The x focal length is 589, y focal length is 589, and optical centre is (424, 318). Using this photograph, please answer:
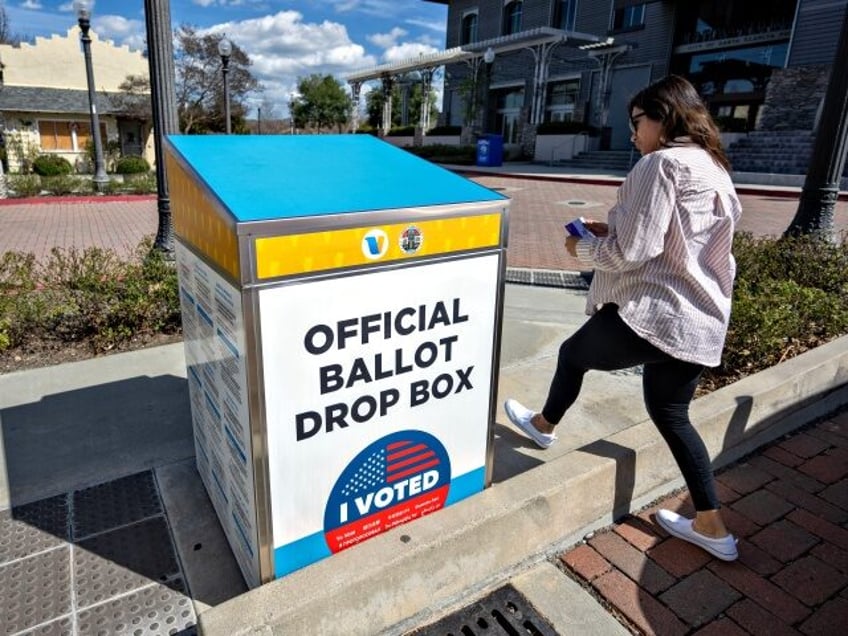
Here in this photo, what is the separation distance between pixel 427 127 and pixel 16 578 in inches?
1491

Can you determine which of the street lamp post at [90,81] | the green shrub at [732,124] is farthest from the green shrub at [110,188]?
the green shrub at [732,124]

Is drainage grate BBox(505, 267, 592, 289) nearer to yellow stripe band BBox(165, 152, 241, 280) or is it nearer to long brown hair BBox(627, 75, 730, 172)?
long brown hair BBox(627, 75, 730, 172)

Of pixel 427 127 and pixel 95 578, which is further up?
pixel 427 127

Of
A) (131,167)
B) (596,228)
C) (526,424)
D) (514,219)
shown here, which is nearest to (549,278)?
(526,424)

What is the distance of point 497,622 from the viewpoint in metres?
2.06

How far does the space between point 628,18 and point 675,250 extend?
31793 millimetres

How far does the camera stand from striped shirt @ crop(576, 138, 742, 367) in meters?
1.95

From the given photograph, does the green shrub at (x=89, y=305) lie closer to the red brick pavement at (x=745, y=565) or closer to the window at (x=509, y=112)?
the red brick pavement at (x=745, y=565)

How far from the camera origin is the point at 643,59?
90.8 feet

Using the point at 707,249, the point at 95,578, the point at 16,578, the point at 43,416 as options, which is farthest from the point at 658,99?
the point at 43,416

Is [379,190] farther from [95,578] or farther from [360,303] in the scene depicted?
[95,578]

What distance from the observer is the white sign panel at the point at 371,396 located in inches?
68.6

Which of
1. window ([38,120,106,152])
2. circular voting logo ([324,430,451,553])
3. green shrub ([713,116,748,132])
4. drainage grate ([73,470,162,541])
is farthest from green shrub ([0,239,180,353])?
window ([38,120,106,152])

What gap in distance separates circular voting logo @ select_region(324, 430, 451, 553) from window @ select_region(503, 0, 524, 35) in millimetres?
38530
